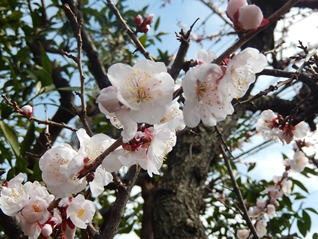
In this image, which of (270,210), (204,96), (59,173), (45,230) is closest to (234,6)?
(204,96)

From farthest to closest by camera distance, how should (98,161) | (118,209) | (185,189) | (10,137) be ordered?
1. (185,189)
2. (10,137)
3. (118,209)
4. (98,161)

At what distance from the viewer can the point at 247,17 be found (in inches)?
20.4

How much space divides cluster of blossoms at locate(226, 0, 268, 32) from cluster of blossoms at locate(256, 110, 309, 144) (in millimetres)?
797

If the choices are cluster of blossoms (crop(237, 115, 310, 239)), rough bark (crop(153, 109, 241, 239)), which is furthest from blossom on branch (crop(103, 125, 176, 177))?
cluster of blossoms (crop(237, 115, 310, 239))

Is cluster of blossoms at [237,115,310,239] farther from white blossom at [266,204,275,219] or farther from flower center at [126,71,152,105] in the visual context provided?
flower center at [126,71,152,105]

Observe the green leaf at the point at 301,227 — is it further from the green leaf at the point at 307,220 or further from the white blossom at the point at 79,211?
the white blossom at the point at 79,211

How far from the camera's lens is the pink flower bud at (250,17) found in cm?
51

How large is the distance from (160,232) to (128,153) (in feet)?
2.84

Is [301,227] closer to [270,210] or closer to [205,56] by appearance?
[270,210]

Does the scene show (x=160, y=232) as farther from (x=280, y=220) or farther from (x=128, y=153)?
(x=280, y=220)

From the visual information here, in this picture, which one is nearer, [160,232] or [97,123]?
[160,232]

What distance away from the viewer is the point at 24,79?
6.99ft

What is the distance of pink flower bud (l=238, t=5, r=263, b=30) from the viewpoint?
1.67 feet

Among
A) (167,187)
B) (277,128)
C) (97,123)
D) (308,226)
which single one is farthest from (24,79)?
(308,226)
